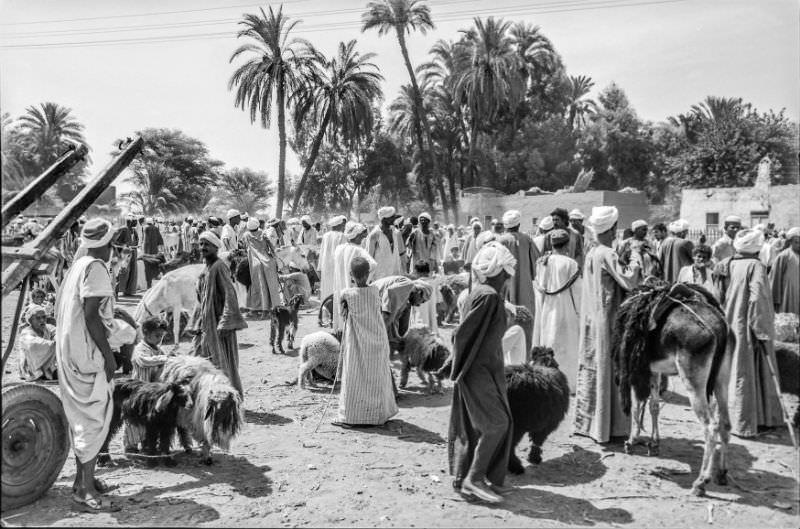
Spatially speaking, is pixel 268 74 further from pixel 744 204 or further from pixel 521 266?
pixel 744 204

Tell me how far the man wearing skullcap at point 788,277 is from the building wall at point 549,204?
72.9ft

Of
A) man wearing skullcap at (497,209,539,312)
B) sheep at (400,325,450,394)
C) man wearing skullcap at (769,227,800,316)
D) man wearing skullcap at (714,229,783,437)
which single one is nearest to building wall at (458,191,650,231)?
man wearing skullcap at (497,209,539,312)

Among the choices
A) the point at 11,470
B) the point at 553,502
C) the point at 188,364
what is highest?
the point at 188,364

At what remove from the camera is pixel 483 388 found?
4.72 metres

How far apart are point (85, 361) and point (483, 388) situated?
2.94 meters

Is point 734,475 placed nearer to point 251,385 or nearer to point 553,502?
point 553,502

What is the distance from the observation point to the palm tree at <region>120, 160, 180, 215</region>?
21.8 metres

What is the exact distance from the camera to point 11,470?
4.41 metres

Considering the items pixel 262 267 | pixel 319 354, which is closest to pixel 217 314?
pixel 319 354

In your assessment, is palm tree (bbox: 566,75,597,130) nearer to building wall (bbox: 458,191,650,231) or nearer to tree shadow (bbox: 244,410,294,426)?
building wall (bbox: 458,191,650,231)

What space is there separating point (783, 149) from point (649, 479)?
3390 centimetres

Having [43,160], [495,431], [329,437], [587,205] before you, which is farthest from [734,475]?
[587,205]

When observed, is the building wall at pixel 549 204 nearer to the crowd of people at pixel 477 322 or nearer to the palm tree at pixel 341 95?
the palm tree at pixel 341 95

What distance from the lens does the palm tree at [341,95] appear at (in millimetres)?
13992
